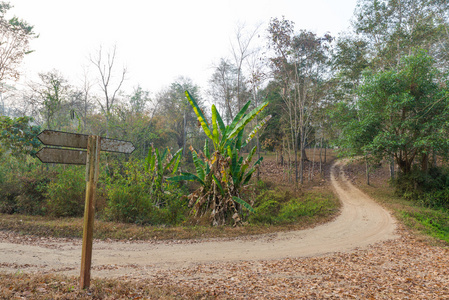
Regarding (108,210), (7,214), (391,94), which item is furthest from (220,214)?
(391,94)

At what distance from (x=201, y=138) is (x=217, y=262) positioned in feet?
93.0

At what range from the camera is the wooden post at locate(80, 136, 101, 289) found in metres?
3.65

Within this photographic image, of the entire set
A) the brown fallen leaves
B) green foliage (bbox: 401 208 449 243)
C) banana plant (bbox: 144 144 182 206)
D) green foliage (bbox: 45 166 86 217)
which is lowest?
the brown fallen leaves

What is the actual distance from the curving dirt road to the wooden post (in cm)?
162

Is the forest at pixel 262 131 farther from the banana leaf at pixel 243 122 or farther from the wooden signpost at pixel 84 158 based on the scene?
the wooden signpost at pixel 84 158

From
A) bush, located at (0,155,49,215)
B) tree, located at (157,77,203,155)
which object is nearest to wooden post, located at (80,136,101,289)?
bush, located at (0,155,49,215)

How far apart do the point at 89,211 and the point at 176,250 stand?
13.8 feet

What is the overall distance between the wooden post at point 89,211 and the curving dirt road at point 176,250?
1.62m

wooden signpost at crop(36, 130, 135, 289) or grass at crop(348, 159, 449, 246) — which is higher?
wooden signpost at crop(36, 130, 135, 289)

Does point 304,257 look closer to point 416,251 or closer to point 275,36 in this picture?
point 416,251

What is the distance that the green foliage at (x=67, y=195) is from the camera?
1042 centimetres

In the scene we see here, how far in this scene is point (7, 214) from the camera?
10.6 meters

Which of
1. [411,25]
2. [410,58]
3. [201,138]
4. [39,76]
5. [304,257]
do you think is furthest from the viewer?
[201,138]

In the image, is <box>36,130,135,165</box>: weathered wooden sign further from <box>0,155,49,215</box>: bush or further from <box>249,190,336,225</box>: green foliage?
<box>0,155,49,215</box>: bush
